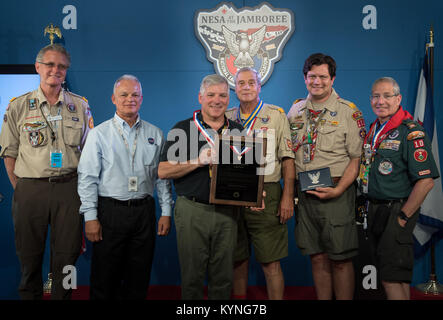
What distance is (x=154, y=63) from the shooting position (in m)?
3.64

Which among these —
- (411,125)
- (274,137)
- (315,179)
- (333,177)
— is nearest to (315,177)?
(315,179)

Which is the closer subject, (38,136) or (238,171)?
(238,171)

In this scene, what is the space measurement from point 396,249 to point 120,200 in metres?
1.86

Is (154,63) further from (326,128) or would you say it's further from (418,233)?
(418,233)

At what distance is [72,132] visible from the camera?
257 cm

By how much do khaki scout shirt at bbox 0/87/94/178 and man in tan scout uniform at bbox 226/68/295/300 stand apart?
123 centimetres

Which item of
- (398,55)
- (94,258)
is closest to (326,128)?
(398,55)

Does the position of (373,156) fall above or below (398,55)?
below

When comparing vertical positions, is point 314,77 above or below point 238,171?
above

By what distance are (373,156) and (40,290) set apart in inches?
99.8

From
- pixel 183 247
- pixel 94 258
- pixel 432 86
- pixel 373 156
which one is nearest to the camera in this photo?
pixel 183 247

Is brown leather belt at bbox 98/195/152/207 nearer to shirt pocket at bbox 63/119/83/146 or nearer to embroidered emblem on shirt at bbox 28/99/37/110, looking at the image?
shirt pocket at bbox 63/119/83/146

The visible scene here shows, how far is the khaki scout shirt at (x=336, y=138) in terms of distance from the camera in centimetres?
263

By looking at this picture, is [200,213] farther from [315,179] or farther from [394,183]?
[394,183]
